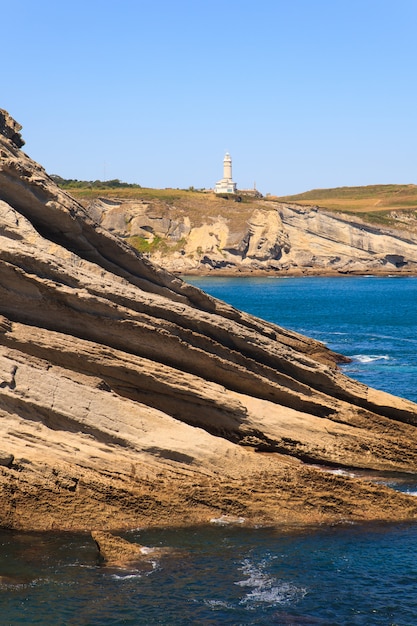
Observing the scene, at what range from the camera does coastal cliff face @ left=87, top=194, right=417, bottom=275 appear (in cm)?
15575

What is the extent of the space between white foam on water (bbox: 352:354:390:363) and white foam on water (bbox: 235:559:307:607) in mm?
34790

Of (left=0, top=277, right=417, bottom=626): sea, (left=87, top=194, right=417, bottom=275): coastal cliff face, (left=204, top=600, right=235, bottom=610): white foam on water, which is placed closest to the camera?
(left=0, top=277, right=417, bottom=626): sea

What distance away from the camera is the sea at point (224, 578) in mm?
18281

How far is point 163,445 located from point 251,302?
80.6 meters

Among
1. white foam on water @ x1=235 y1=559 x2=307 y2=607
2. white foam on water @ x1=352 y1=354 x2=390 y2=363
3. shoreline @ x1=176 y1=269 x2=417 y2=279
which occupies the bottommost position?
white foam on water @ x1=235 y1=559 x2=307 y2=607

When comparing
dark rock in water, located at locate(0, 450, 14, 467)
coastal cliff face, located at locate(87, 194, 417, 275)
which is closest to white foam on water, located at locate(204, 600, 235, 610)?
dark rock in water, located at locate(0, 450, 14, 467)

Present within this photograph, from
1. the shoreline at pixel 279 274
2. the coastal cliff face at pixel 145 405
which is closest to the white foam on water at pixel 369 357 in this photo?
the coastal cliff face at pixel 145 405

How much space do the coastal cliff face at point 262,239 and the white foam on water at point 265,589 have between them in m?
134

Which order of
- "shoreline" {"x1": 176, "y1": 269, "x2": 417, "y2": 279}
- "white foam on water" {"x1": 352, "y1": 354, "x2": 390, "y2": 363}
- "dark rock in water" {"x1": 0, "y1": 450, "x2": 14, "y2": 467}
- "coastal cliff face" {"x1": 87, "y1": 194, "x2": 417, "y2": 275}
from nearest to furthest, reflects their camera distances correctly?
"dark rock in water" {"x1": 0, "y1": 450, "x2": 14, "y2": 467}
"white foam on water" {"x1": 352, "y1": 354, "x2": 390, "y2": 363}
"shoreline" {"x1": 176, "y1": 269, "x2": 417, "y2": 279}
"coastal cliff face" {"x1": 87, "y1": 194, "x2": 417, "y2": 275}

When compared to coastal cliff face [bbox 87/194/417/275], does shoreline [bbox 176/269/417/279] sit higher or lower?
lower

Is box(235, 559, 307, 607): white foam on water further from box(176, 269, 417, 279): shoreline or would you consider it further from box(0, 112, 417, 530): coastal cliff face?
box(176, 269, 417, 279): shoreline

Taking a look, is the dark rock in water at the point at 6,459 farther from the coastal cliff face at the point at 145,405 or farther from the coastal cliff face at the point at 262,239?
the coastal cliff face at the point at 262,239

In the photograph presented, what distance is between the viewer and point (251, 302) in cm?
10469

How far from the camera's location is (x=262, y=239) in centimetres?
15375
